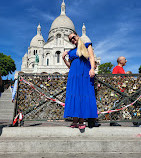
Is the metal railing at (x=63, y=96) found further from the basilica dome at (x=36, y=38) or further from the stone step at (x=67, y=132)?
the basilica dome at (x=36, y=38)

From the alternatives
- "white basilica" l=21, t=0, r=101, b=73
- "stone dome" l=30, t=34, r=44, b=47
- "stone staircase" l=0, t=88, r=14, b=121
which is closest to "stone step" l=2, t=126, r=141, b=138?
"stone staircase" l=0, t=88, r=14, b=121

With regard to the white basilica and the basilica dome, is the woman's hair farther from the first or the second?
the basilica dome

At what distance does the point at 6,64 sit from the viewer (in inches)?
1874

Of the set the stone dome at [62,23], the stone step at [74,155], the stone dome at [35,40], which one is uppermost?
the stone dome at [62,23]

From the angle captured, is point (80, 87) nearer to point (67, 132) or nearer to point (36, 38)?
point (67, 132)

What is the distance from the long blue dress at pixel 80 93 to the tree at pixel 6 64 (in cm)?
4815

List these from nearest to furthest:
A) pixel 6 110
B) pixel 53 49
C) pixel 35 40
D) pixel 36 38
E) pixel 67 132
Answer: pixel 67 132
pixel 6 110
pixel 53 49
pixel 35 40
pixel 36 38

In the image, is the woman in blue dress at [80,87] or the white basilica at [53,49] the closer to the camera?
the woman in blue dress at [80,87]

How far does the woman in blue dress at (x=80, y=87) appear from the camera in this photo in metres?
2.81

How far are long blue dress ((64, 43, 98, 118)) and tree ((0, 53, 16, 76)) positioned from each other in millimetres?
48149

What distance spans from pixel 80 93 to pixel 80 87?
0.12 metres

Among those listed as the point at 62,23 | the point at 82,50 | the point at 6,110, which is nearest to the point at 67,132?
the point at 82,50

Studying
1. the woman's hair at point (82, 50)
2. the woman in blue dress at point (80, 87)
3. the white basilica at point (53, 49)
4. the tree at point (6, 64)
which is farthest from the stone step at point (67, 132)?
the tree at point (6, 64)

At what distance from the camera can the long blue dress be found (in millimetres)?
2805
